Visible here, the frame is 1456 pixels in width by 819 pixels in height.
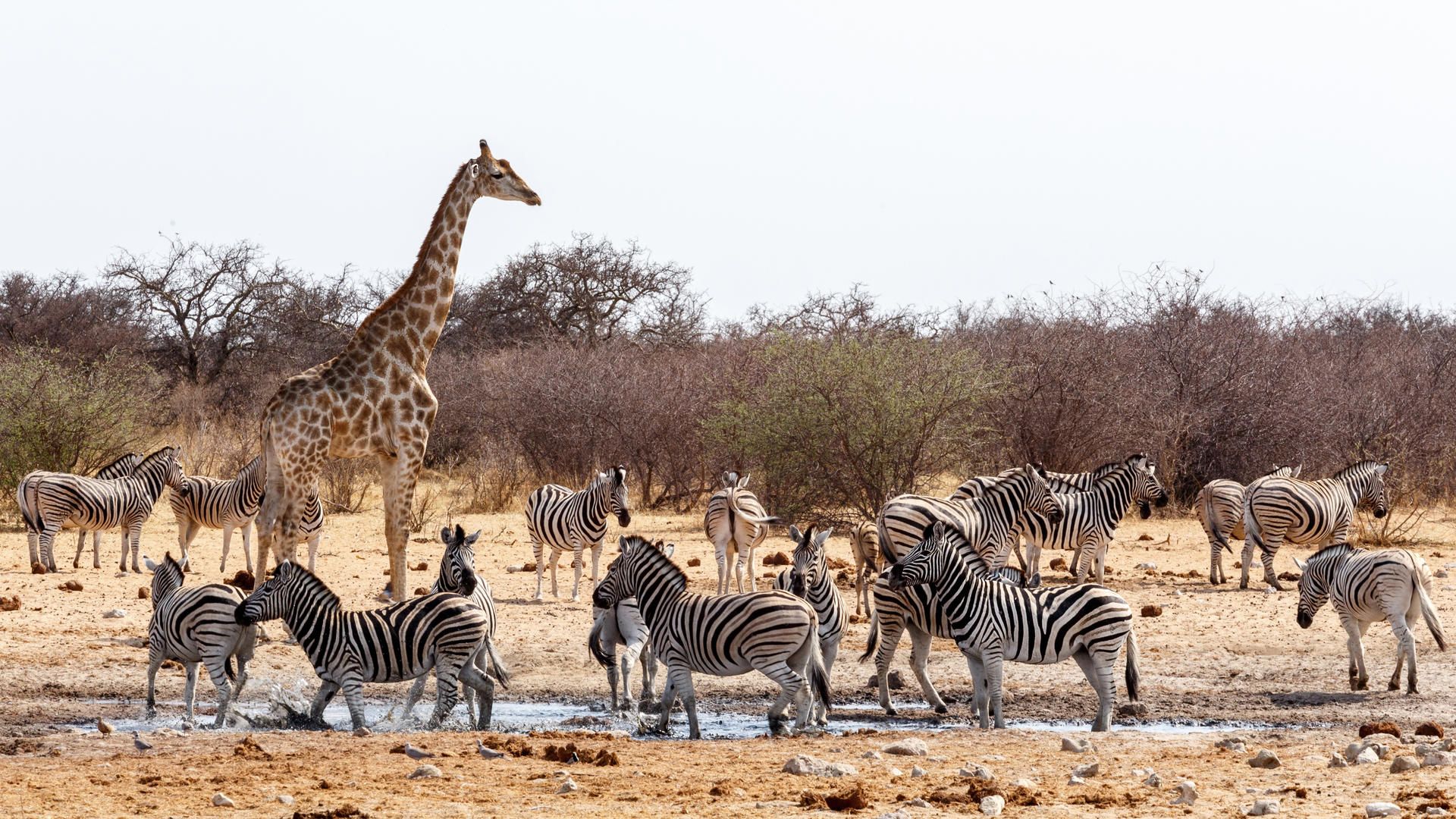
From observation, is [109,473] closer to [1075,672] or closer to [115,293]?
[1075,672]

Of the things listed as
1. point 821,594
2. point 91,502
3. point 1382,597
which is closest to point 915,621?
point 821,594

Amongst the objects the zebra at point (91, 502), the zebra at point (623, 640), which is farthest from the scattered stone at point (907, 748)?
the zebra at point (91, 502)

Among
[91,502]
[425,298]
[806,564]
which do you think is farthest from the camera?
[91,502]

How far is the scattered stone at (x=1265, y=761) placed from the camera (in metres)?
7.44

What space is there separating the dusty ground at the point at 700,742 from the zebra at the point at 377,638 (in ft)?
1.35

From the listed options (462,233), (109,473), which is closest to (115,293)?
(109,473)

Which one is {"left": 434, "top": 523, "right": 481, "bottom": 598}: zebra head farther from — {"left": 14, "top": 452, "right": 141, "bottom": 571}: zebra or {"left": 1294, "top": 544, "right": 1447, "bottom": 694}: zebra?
{"left": 14, "top": 452, "right": 141, "bottom": 571}: zebra

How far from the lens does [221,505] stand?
1524 centimetres

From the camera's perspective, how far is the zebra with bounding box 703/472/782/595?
13328 mm

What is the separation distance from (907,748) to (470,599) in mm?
2849

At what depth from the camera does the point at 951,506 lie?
41.6ft

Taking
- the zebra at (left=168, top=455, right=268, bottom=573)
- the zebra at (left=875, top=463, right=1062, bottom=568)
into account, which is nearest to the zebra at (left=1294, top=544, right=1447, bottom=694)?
the zebra at (left=875, top=463, right=1062, bottom=568)

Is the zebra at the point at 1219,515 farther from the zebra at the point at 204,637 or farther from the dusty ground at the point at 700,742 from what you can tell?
the zebra at the point at 204,637

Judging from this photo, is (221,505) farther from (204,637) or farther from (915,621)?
(915,621)
